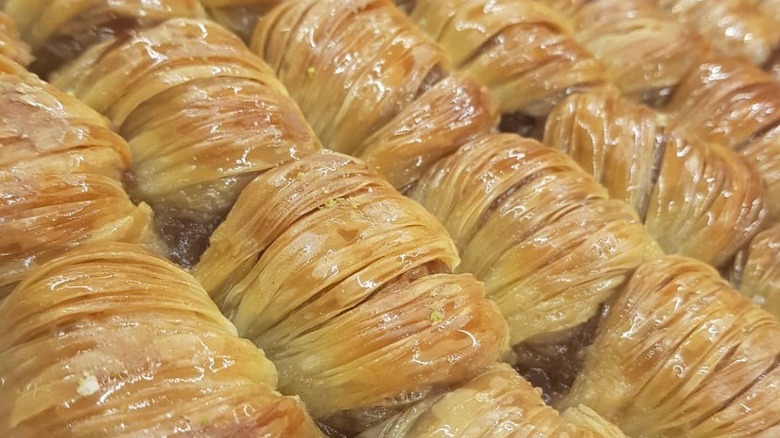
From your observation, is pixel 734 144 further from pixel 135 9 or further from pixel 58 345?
pixel 58 345

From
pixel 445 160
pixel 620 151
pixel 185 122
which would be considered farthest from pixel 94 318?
pixel 620 151

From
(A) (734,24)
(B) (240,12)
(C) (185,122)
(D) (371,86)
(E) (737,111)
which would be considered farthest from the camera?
(A) (734,24)

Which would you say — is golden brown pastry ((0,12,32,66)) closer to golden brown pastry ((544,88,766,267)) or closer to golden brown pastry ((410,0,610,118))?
golden brown pastry ((410,0,610,118))

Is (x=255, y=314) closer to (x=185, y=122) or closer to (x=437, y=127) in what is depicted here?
(x=185, y=122)

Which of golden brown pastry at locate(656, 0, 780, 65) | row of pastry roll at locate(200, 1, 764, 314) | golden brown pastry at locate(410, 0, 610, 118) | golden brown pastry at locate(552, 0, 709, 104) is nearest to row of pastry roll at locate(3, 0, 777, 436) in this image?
row of pastry roll at locate(200, 1, 764, 314)

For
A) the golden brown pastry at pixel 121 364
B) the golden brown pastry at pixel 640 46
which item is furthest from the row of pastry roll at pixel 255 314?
the golden brown pastry at pixel 640 46

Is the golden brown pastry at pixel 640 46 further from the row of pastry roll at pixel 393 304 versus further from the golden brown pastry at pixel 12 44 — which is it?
the golden brown pastry at pixel 12 44

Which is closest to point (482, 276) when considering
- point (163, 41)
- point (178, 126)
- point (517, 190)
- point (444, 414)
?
point (517, 190)
